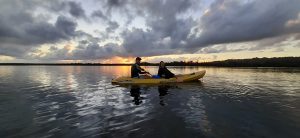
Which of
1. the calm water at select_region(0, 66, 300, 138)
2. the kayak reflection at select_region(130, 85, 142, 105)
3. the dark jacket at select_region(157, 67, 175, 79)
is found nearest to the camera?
the calm water at select_region(0, 66, 300, 138)

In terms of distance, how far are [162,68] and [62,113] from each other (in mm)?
15185

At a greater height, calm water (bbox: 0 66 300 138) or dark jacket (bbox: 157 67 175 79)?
dark jacket (bbox: 157 67 175 79)

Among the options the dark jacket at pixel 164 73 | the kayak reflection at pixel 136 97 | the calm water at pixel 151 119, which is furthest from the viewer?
the dark jacket at pixel 164 73

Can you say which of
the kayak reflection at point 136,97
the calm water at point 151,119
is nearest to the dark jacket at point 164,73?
the kayak reflection at point 136,97

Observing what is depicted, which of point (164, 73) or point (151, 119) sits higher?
point (164, 73)

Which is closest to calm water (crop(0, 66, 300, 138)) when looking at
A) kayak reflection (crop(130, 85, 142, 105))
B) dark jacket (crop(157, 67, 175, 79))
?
kayak reflection (crop(130, 85, 142, 105))

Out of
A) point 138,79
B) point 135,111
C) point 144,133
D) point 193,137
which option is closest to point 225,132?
point 193,137

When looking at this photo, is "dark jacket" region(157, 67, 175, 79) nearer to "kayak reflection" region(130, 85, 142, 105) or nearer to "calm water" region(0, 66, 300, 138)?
"kayak reflection" region(130, 85, 142, 105)

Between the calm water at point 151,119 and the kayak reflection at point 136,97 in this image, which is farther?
the kayak reflection at point 136,97

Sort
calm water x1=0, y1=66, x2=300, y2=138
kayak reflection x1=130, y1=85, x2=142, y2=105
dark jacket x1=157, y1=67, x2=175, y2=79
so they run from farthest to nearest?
dark jacket x1=157, y1=67, x2=175, y2=79
kayak reflection x1=130, y1=85, x2=142, y2=105
calm water x1=0, y1=66, x2=300, y2=138

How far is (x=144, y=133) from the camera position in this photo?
8219mm

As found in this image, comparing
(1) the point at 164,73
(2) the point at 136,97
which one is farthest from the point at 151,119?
(1) the point at 164,73

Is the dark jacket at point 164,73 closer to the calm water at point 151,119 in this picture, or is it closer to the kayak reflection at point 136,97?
the kayak reflection at point 136,97

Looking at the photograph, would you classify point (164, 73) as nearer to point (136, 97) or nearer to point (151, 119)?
point (136, 97)
